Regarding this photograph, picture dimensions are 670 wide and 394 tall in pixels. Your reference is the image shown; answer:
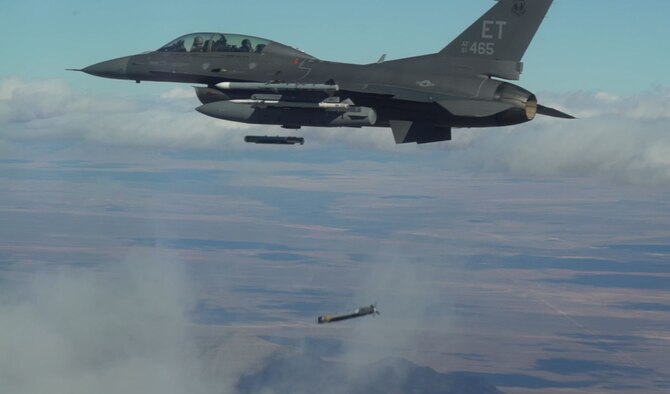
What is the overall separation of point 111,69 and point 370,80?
1176cm

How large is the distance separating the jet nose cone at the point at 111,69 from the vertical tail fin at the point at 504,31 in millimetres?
14017

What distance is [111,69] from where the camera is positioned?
159 ft

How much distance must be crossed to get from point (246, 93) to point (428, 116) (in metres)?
7.27

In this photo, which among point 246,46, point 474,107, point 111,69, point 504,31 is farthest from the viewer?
point 111,69

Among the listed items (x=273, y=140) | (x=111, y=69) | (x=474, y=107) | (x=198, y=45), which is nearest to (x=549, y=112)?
(x=474, y=107)

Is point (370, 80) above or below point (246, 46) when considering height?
below

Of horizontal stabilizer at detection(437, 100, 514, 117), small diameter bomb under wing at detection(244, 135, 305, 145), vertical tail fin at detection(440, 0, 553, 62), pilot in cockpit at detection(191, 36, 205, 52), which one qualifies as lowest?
small diameter bomb under wing at detection(244, 135, 305, 145)

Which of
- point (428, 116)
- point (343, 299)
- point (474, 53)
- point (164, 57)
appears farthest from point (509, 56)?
point (343, 299)

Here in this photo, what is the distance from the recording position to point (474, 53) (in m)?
45.0

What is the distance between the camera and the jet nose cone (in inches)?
1900

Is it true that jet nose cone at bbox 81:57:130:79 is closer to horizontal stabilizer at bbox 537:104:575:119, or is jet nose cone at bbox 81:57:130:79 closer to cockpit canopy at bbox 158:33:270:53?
cockpit canopy at bbox 158:33:270:53

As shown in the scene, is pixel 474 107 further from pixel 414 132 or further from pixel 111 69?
pixel 111 69

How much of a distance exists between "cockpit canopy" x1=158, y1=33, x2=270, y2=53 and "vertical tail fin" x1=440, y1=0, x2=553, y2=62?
811cm

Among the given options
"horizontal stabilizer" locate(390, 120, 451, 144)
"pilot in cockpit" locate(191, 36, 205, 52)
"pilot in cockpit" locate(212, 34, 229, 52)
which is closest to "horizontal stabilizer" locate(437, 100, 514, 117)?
"horizontal stabilizer" locate(390, 120, 451, 144)
